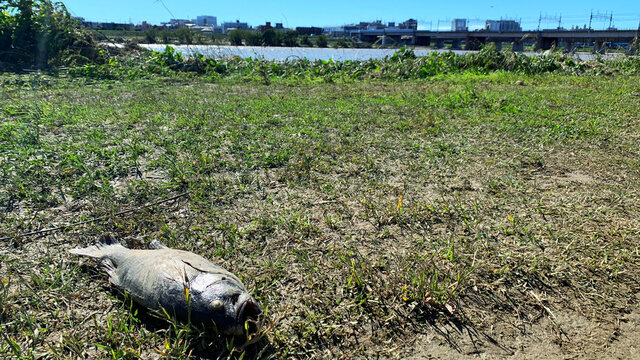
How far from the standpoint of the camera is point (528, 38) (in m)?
19.3

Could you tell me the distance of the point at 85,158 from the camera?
4180 mm

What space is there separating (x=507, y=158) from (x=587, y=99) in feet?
14.8

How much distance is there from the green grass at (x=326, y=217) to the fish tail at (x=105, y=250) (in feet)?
0.32

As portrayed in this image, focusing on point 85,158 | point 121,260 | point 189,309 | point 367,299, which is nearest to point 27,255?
point 121,260

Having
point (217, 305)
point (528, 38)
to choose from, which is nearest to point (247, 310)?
point (217, 305)

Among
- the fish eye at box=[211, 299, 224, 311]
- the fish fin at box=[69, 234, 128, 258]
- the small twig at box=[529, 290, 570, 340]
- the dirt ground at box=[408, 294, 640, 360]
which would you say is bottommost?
the dirt ground at box=[408, 294, 640, 360]

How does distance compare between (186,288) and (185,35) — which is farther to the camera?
(185,35)

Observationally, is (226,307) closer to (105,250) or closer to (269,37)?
(105,250)

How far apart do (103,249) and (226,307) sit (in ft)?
3.96

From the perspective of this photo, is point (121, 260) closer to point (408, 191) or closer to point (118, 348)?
point (118, 348)

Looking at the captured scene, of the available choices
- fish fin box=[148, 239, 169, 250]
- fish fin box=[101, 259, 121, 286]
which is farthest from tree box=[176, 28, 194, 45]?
fish fin box=[101, 259, 121, 286]

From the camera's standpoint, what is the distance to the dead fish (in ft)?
5.88

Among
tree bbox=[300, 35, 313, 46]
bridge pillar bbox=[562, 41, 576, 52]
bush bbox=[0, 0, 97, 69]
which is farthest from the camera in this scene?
tree bbox=[300, 35, 313, 46]

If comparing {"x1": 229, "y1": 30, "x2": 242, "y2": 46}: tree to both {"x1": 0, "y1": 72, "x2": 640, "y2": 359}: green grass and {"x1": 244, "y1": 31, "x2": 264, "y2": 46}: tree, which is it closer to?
{"x1": 244, "y1": 31, "x2": 264, "y2": 46}: tree
